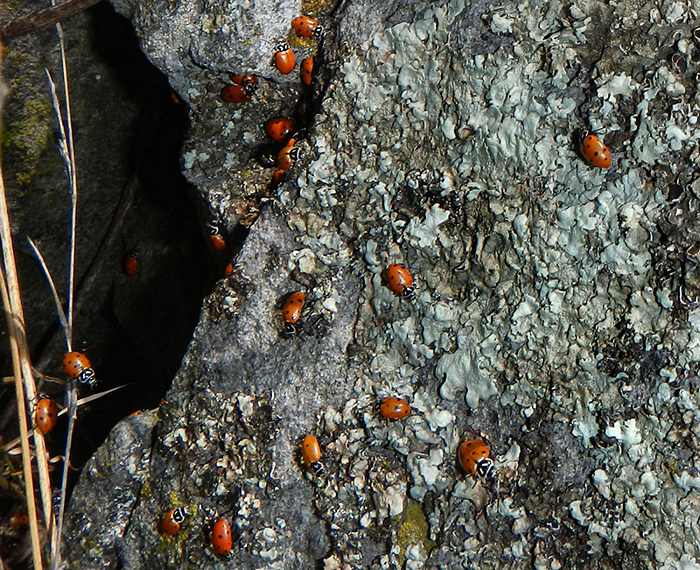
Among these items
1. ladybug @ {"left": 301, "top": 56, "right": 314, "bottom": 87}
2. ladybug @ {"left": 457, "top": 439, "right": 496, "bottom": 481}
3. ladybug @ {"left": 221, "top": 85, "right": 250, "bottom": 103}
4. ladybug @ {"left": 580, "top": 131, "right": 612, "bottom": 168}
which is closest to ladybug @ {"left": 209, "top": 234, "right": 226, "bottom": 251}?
ladybug @ {"left": 221, "top": 85, "right": 250, "bottom": 103}

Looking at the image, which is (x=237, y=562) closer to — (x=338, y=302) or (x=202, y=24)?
(x=338, y=302)

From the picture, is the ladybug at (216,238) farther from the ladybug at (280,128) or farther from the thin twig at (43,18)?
the thin twig at (43,18)

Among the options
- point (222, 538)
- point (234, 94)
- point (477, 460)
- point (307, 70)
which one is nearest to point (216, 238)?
point (234, 94)

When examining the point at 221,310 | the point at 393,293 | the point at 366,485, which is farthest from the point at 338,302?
the point at 366,485

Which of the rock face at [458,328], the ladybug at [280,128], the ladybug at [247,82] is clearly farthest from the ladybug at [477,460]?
the ladybug at [247,82]

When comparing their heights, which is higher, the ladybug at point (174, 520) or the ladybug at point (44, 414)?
the ladybug at point (44, 414)

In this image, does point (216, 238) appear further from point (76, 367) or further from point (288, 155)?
point (76, 367)
